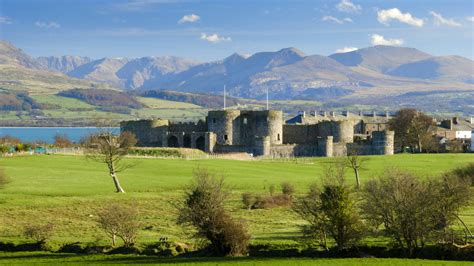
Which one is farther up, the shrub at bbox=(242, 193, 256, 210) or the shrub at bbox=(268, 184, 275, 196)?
the shrub at bbox=(268, 184, 275, 196)

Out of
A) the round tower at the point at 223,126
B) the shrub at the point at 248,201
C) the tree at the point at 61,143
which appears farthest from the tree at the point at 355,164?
→ the tree at the point at 61,143

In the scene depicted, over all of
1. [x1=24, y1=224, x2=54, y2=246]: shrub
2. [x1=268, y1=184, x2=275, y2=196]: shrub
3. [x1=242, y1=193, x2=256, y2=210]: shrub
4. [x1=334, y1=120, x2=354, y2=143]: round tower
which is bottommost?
[x1=24, y1=224, x2=54, y2=246]: shrub

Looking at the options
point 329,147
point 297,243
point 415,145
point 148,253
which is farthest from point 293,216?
point 415,145

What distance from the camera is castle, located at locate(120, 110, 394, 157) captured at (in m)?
86.6

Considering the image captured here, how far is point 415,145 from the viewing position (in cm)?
10019

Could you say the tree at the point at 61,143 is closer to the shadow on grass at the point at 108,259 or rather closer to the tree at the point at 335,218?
the shadow on grass at the point at 108,259

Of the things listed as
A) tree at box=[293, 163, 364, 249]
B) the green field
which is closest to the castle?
the green field

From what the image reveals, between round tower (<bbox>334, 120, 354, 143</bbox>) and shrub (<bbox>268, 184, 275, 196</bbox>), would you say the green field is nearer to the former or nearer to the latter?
shrub (<bbox>268, 184, 275, 196</bbox>)

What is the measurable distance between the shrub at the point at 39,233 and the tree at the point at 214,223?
6.85 m

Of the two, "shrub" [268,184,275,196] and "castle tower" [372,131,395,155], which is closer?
"shrub" [268,184,275,196]

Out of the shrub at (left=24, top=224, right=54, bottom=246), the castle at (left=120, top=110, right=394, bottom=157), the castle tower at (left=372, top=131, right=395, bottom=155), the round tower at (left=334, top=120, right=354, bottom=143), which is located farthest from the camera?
the round tower at (left=334, top=120, right=354, bottom=143)

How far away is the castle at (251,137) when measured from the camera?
8662 centimetres

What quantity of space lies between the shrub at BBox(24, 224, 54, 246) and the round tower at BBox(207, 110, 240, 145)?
2063 inches

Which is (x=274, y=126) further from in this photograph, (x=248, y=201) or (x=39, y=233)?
(x=39, y=233)
